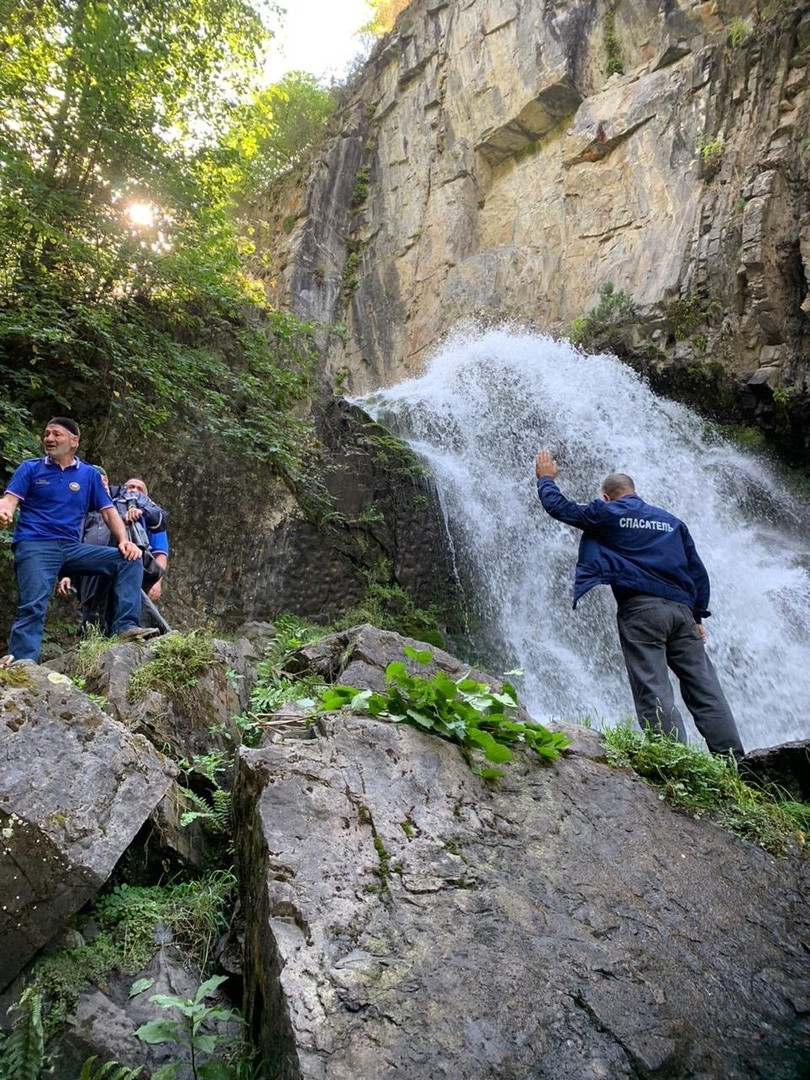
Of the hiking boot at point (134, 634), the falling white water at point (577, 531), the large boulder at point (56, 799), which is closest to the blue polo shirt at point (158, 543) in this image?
the hiking boot at point (134, 634)

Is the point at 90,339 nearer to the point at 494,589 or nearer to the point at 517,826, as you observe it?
the point at 494,589

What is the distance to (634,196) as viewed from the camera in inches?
668

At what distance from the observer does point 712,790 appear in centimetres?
333

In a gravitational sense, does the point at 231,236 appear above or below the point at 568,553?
above

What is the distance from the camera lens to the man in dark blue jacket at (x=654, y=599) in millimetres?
4273

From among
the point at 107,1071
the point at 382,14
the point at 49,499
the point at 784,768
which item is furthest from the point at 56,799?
the point at 382,14

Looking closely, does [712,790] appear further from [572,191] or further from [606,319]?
[572,191]

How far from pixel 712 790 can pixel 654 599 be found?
4.67 feet

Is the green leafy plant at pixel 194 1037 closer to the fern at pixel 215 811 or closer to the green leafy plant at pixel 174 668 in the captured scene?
the fern at pixel 215 811

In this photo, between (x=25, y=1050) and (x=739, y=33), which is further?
(x=739, y=33)

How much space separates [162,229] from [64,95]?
63.7 inches

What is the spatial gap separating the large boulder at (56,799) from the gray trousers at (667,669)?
2.86 meters

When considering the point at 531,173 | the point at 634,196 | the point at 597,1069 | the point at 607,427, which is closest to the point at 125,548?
the point at 597,1069

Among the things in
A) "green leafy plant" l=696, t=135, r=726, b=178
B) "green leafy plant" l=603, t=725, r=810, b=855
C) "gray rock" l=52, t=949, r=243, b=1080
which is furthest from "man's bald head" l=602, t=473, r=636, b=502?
"green leafy plant" l=696, t=135, r=726, b=178
